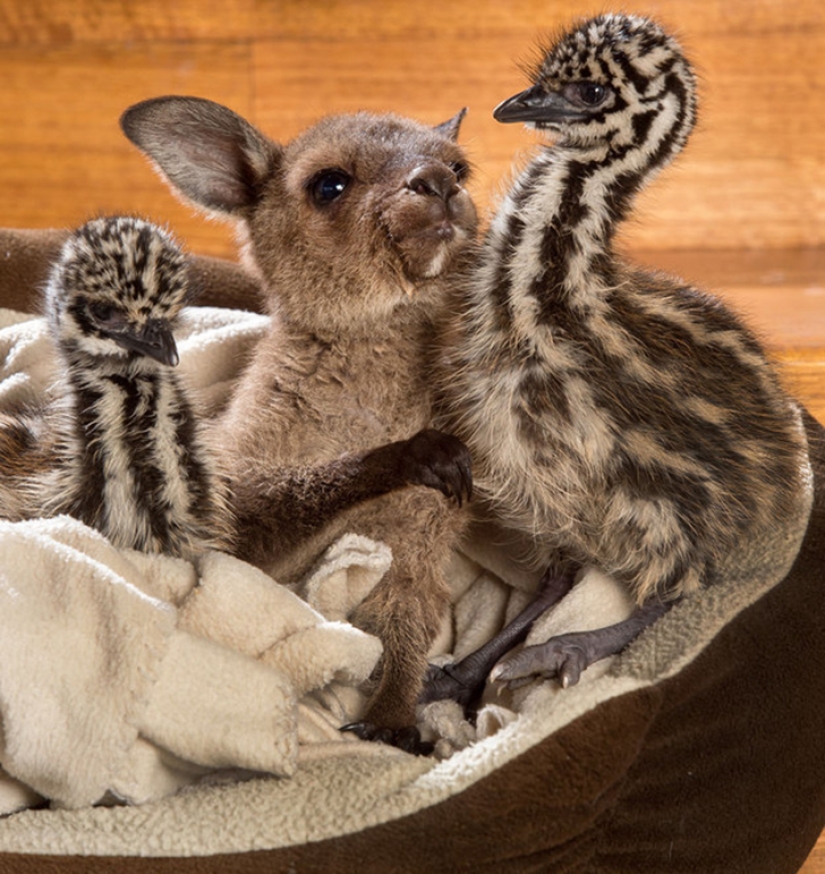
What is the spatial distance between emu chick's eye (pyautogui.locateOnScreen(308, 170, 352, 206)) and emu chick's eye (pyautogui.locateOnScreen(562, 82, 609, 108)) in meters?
0.36

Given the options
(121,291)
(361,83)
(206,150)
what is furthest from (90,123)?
(121,291)

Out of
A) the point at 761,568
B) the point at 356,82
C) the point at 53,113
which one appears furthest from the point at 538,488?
the point at 53,113

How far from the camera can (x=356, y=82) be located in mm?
4160

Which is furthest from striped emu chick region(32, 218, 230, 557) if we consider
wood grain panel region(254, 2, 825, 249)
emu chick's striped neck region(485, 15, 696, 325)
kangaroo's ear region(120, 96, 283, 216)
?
wood grain panel region(254, 2, 825, 249)

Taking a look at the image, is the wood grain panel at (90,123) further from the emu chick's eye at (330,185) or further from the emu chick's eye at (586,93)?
the emu chick's eye at (586,93)

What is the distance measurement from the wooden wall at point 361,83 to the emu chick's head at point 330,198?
1.54m

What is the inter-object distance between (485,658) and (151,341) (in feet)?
2.50

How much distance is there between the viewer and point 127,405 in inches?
76.9

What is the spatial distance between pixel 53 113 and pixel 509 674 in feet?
9.15

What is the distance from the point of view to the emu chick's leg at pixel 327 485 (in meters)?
1.99

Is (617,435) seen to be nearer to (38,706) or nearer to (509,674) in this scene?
(509,674)

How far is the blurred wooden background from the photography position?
3.92 meters

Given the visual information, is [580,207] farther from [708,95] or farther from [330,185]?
[708,95]

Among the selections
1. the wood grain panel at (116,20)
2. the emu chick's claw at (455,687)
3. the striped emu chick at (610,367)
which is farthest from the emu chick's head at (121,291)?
the wood grain panel at (116,20)
